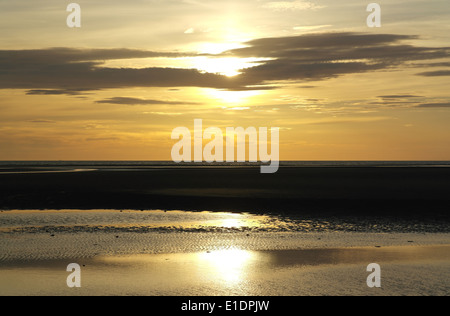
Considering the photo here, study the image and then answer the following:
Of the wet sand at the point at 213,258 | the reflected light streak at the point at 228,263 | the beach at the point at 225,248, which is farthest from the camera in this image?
the reflected light streak at the point at 228,263

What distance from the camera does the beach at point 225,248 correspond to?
52.5ft

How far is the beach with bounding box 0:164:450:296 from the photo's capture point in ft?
52.5

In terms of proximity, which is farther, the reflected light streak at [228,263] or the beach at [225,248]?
the reflected light streak at [228,263]

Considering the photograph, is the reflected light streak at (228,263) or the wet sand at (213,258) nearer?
the wet sand at (213,258)

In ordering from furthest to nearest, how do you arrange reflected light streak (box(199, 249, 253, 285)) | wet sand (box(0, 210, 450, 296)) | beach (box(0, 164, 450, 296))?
1. reflected light streak (box(199, 249, 253, 285))
2. beach (box(0, 164, 450, 296))
3. wet sand (box(0, 210, 450, 296))

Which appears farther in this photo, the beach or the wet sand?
the beach

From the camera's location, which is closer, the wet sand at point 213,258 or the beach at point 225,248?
the wet sand at point 213,258

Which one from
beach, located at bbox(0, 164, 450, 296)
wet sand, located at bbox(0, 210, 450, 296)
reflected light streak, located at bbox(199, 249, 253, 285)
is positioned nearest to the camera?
wet sand, located at bbox(0, 210, 450, 296)

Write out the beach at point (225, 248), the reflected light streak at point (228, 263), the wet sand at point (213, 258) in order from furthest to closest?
the reflected light streak at point (228, 263) < the beach at point (225, 248) < the wet sand at point (213, 258)

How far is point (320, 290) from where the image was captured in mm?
15523

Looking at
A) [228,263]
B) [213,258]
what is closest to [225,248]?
[213,258]

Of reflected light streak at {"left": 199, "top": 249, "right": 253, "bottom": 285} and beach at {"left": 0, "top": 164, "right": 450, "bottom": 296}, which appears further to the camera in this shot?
reflected light streak at {"left": 199, "top": 249, "right": 253, "bottom": 285}

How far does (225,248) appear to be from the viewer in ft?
73.0
